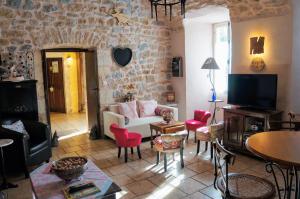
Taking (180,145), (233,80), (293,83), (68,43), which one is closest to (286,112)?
(293,83)

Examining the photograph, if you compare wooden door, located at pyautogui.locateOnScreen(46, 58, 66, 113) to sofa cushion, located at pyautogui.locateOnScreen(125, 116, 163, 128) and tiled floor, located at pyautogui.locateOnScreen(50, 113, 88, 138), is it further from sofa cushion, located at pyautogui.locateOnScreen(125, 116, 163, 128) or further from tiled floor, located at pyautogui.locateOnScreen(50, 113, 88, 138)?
sofa cushion, located at pyautogui.locateOnScreen(125, 116, 163, 128)

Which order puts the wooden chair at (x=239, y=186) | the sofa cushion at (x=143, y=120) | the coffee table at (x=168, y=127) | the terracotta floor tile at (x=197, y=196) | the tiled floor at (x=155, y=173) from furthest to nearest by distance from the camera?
the sofa cushion at (x=143, y=120) → the coffee table at (x=168, y=127) → the tiled floor at (x=155, y=173) → the terracotta floor tile at (x=197, y=196) → the wooden chair at (x=239, y=186)

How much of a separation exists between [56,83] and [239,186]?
841cm

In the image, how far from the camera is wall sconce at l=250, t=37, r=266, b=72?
4809mm

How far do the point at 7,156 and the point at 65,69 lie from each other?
5.82 metres

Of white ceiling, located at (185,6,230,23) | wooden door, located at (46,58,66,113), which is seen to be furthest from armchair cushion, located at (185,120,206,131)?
wooden door, located at (46,58,66,113)

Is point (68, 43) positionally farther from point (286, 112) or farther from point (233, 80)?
→ point (286, 112)

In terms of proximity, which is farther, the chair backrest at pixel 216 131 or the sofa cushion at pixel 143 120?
the sofa cushion at pixel 143 120

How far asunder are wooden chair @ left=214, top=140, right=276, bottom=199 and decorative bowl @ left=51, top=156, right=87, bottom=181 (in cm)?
135

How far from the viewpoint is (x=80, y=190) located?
259 cm

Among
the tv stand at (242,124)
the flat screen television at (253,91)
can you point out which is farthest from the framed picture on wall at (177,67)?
the tv stand at (242,124)

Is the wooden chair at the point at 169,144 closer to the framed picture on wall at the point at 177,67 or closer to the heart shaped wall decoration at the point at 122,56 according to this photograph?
the heart shaped wall decoration at the point at 122,56

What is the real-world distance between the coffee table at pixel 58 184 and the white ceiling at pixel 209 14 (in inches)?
165

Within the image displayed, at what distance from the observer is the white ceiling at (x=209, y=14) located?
5729mm
